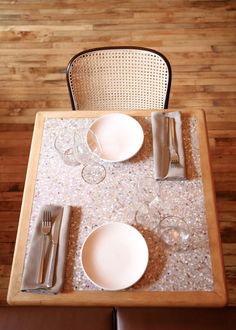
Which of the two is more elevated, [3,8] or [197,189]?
[3,8]

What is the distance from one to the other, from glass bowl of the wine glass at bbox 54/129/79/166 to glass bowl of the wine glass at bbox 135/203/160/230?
11.4 inches

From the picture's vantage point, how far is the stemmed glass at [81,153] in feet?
3.78

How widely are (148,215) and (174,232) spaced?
0.10 meters

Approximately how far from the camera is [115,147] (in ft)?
4.00

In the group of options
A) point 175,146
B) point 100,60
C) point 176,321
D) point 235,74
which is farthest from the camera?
point 235,74

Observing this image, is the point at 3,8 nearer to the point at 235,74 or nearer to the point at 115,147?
the point at 235,74

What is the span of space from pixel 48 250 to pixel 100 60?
86 cm

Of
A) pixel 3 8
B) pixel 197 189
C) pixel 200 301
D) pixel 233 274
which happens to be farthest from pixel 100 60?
pixel 3 8

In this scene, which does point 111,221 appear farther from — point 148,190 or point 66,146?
point 66,146

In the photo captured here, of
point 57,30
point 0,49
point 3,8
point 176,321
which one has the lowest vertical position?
point 176,321

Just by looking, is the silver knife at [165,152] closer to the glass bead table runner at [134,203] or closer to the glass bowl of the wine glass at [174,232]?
the glass bead table runner at [134,203]

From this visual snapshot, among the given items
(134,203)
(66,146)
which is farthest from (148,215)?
(66,146)

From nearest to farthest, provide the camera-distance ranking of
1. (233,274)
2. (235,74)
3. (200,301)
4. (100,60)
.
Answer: (200,301) < (100,60) < (233,274) < (235,74)

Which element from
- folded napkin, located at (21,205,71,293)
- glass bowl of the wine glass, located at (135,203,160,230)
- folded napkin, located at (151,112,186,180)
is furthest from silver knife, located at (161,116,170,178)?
folded napkin, located at (21,205,71,293)
